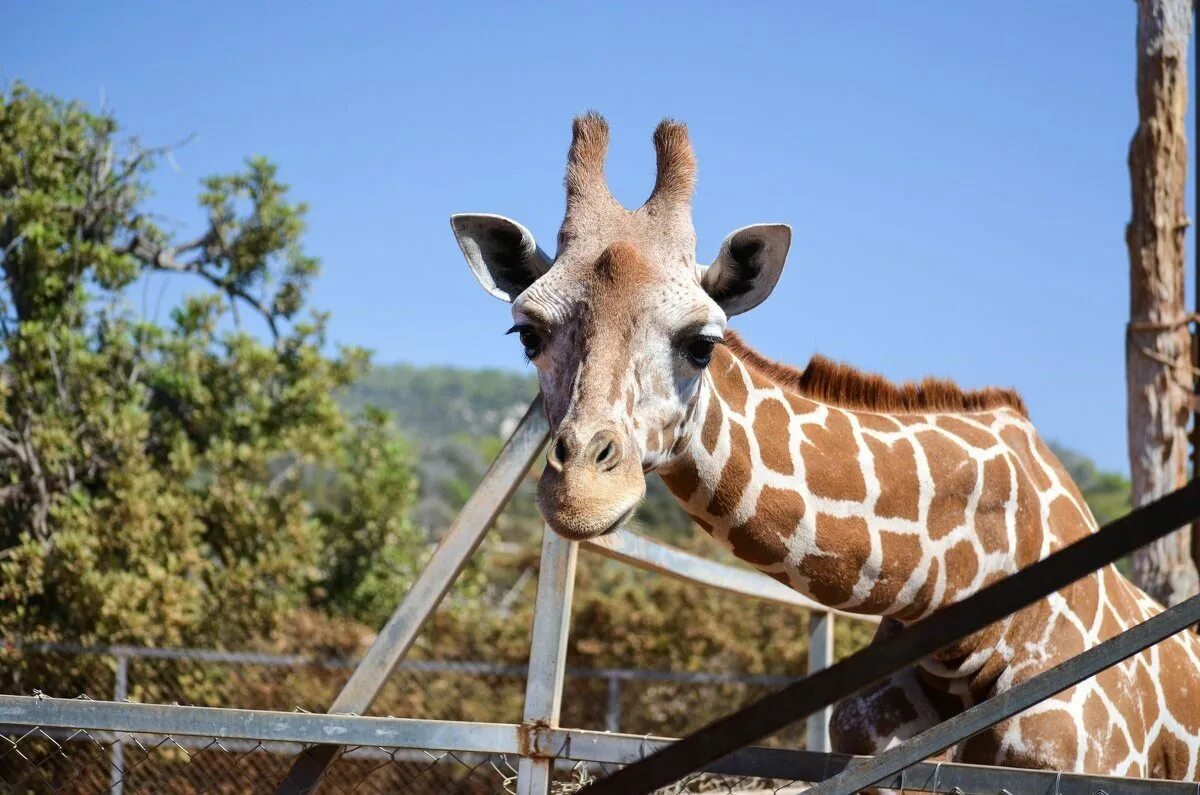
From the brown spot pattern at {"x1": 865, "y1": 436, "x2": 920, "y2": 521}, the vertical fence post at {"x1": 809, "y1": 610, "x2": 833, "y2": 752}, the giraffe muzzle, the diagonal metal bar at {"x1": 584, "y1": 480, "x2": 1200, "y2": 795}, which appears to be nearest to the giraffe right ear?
the giraffe muzzle

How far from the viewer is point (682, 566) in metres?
3.72

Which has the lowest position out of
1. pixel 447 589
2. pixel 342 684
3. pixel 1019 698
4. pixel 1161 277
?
pixel 1019 698

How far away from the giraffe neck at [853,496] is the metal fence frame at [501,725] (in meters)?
0.39

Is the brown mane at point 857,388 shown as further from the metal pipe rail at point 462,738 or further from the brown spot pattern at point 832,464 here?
the metal pipe rail at point 462,738

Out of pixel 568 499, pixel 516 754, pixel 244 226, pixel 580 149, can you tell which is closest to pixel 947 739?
pixel 568 499

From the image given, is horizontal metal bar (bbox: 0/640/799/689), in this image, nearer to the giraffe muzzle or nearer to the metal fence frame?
the metal fence frame

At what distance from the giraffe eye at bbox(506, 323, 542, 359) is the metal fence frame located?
21cm

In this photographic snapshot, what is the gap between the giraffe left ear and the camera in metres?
3.02

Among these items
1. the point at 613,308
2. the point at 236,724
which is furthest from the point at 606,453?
the point at 236,724

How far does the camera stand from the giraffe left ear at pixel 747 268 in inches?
119

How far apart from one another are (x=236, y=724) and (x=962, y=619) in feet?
5.75

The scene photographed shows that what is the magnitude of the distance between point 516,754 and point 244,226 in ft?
26.9

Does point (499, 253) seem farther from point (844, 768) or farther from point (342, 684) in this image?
point (342, 684)

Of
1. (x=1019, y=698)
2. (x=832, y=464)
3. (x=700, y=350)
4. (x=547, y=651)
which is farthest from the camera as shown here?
(x=832, y=464)
